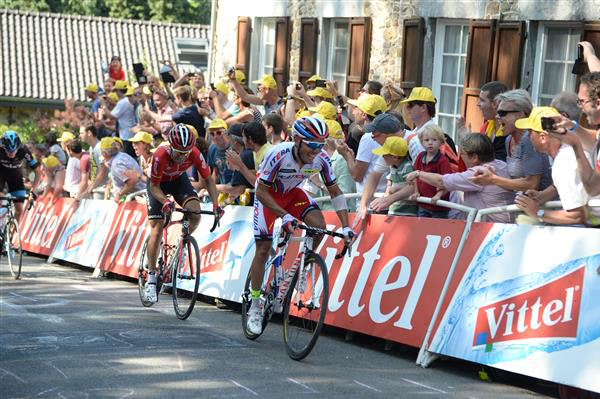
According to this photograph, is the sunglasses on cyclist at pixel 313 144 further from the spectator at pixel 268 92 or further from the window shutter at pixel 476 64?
the window shutter at pixel 476 64

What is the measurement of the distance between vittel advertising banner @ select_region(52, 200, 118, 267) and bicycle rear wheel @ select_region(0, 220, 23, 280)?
133cm

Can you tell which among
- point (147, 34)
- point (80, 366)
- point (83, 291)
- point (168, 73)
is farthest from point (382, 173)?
point (147, 34)

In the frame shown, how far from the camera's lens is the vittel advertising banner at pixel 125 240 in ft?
Answer: 52.1

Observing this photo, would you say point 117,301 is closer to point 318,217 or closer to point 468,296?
point 318,217

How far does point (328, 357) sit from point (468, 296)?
138cm

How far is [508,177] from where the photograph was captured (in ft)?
31.7

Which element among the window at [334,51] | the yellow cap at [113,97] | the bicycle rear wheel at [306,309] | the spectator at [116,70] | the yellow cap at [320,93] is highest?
the window at [334,51]

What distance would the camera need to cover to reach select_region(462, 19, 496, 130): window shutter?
15.5 meters

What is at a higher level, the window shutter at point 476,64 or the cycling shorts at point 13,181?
the window shutter at point 476,64

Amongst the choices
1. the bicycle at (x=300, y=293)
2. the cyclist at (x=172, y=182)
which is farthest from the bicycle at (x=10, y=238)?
the bicycle at (x=300, y=293)

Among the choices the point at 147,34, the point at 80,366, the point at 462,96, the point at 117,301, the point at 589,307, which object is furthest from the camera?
the point at 147,34

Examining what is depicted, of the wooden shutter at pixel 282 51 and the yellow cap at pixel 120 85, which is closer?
the yellow cap at pixel 120 85

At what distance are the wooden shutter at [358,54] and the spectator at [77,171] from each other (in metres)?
4.82

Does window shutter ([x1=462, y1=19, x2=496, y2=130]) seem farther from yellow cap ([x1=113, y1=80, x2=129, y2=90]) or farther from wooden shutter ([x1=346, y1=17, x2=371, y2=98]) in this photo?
yellow cap ([x1=113, y1=80, x2=129, y2=90])
